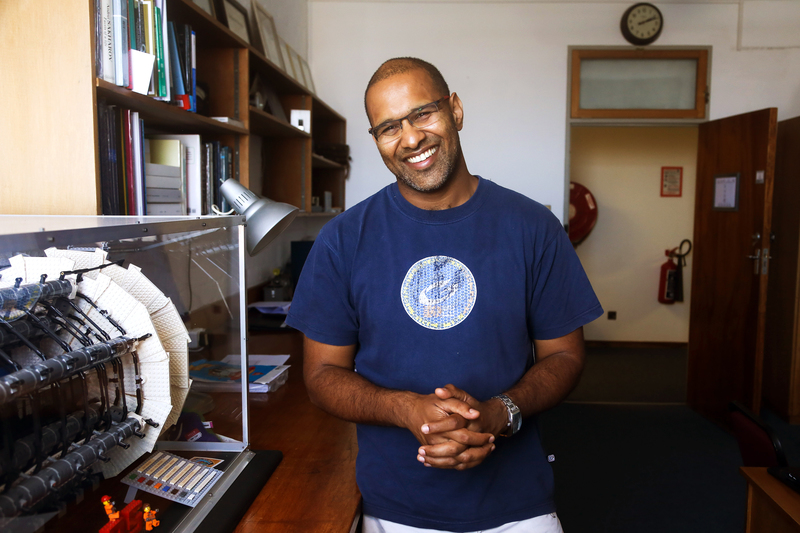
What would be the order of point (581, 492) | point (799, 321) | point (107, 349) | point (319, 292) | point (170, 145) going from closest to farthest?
point (107, 349) < point (319, 292) < point (170, 145) < point (581, 492) < point (799, 321)

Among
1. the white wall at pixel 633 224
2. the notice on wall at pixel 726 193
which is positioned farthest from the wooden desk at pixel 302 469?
the white wall at pixel 633 224

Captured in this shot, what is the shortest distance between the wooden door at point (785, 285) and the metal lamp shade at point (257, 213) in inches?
145

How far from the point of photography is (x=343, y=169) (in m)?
4.15

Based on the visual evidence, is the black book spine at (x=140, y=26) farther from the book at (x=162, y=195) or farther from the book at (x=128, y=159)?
the book at (x=162, y=195)

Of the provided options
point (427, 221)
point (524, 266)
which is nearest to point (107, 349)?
point (427, 221)

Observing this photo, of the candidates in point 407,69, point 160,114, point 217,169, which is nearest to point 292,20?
point 217,169

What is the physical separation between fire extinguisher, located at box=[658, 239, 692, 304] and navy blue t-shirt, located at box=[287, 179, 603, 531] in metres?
4.88

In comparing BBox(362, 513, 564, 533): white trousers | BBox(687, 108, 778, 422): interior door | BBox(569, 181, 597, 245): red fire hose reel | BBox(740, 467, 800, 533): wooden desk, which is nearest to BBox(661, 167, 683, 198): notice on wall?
BBox(569, 181, 597, 245): red fire hose reel

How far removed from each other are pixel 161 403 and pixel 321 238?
51 centimetres

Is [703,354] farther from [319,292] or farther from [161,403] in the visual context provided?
[161,403]

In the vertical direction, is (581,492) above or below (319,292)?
below

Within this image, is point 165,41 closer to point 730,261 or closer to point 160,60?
point 160,60

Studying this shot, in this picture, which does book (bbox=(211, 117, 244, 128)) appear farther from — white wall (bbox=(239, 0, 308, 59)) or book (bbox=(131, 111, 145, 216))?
white wall (bbox=(239, 0, 308, 59))

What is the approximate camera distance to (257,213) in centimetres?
134
